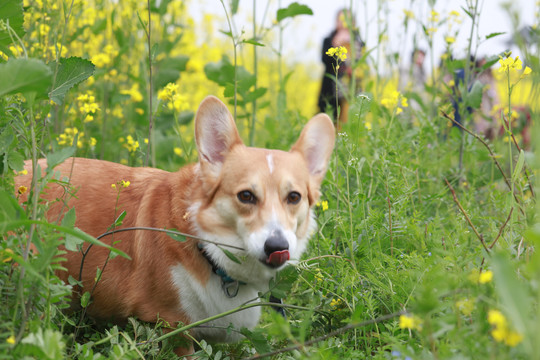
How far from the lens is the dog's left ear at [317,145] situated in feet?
9.24

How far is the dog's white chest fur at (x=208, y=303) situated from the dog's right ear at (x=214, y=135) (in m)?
0.50

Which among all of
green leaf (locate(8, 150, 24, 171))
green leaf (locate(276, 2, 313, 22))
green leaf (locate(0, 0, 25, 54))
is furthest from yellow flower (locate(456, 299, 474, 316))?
green leaf (locate(276, 2, 313, 22))

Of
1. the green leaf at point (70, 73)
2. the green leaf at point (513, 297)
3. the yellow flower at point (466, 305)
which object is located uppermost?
the green leaf at point (70, 73)

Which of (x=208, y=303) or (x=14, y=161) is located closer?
(x=14, y=161)

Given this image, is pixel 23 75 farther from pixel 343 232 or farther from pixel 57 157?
pixel 343 232

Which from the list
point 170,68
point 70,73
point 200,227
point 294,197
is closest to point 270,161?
point 294,197

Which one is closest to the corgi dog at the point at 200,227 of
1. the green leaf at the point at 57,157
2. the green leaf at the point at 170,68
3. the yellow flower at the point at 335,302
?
the yellow flower at the point at 335,302

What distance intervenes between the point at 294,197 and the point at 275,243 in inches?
14.6

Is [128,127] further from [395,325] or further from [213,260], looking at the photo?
[395,325]

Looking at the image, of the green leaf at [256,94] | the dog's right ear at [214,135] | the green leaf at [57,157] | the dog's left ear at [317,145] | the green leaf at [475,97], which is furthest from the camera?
the green leaf at [256,94]

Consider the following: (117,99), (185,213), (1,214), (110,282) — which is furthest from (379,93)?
(1,214)

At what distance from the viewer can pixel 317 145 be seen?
9.39 feet

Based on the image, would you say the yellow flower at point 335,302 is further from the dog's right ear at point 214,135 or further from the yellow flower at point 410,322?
the yellow flower at point 410,322

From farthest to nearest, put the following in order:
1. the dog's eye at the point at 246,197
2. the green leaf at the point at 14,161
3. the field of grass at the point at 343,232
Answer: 1. the dog's eye at the point at 246,197
2. the green leaf at the point at 14,161
3. the field of grass at the point at 343,232
